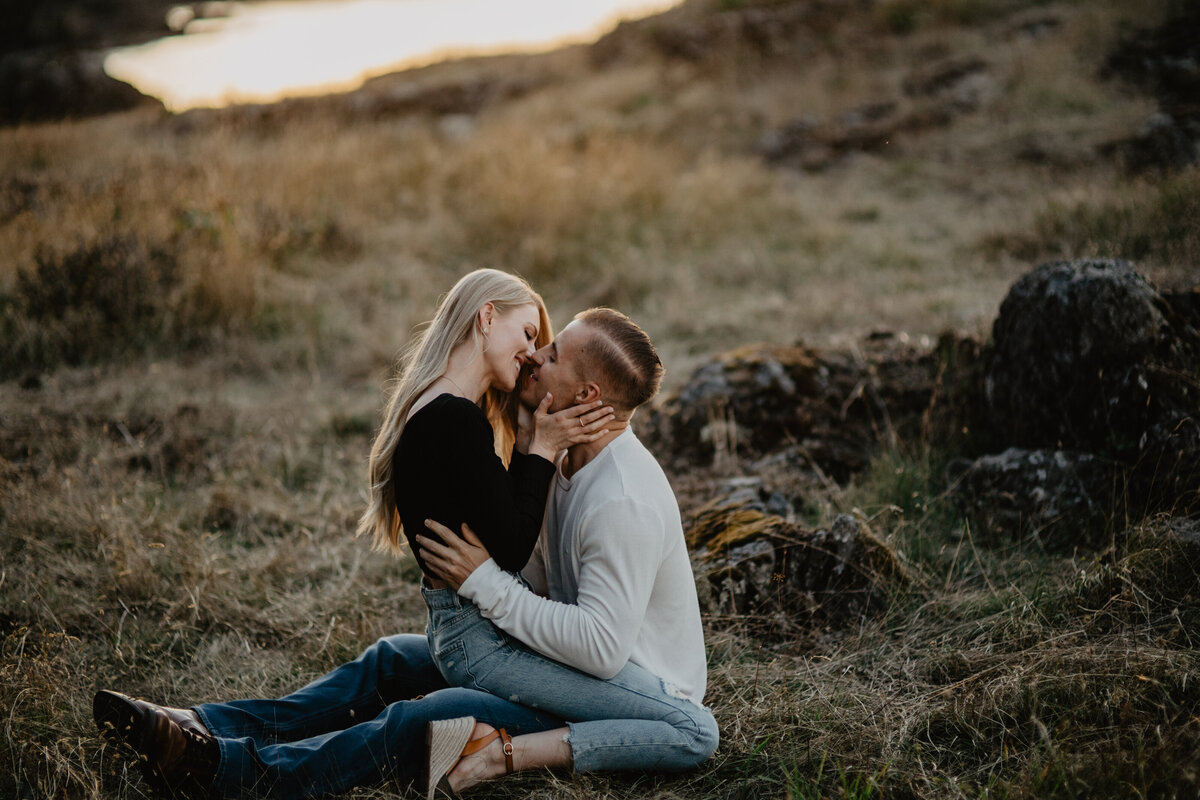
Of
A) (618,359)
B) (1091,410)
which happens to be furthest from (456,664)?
(1091,410)

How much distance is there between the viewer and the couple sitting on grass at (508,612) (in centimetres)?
232

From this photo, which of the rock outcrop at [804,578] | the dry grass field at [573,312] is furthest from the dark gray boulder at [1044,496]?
the rock outcrop at [804,578]

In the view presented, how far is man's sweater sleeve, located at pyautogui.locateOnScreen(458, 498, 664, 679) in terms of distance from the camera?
229 cm

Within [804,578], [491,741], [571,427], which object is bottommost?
[804,578]

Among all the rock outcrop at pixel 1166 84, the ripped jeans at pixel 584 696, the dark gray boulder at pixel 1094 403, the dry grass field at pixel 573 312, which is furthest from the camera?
the rock outcrop at pixel 1166 84

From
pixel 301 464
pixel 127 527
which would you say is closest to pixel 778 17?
pixel 301 464

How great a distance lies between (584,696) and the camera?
2.41m

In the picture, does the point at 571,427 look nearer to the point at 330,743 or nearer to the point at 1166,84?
the point at 330,743

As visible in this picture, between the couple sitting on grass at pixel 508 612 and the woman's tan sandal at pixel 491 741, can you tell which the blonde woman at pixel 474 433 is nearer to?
the couple sitting on grass at pixel 508 612

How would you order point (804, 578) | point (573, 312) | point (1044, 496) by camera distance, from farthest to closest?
point (573, 312) → point (1044, 496) → point (804, 578)

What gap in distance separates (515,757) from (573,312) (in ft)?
18.8

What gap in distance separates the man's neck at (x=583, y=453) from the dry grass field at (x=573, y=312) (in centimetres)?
93

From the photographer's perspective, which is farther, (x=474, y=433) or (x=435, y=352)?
(x=435, y=352)

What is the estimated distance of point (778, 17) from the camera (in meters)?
17.4
